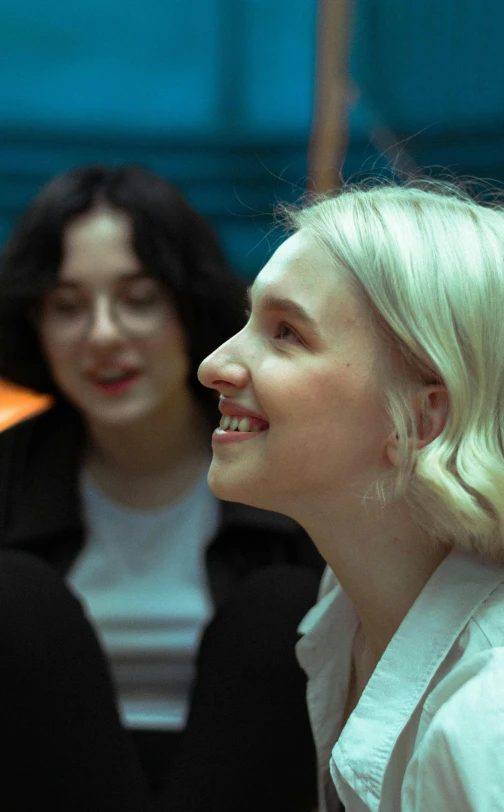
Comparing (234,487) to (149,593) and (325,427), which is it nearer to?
(325,427)

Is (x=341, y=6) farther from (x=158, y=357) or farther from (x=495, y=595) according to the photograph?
(x=495, y=595)

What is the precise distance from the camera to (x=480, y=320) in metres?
0.84

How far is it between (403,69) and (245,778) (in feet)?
5.21

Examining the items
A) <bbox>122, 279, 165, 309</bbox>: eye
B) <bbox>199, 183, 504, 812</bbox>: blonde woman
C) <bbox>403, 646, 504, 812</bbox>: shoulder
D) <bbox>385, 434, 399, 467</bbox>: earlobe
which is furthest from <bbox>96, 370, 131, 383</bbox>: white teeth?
<bbox>403, 646, 504, 812</bbox>: shoulder

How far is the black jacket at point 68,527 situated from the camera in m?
1.36

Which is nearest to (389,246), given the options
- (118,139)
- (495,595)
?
(495,595)

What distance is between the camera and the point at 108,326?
1358mm

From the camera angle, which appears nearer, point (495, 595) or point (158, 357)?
point (495, 595)

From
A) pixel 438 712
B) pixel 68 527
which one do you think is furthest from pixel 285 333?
pixel 68 527

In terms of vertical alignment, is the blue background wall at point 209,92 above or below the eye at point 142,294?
above

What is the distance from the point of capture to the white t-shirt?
134 cm

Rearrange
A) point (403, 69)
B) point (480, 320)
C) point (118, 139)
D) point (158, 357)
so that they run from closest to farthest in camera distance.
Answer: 1. point (480, 320)
2. point (158, 357)
3. point (403, 69)
4. point (118, 139)

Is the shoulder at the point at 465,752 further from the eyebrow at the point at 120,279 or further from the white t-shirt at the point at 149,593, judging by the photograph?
the eyebrow at the point at 120,279

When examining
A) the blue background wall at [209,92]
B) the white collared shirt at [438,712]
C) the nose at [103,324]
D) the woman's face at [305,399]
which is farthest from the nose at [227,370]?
the blue background wall at [209,92]
